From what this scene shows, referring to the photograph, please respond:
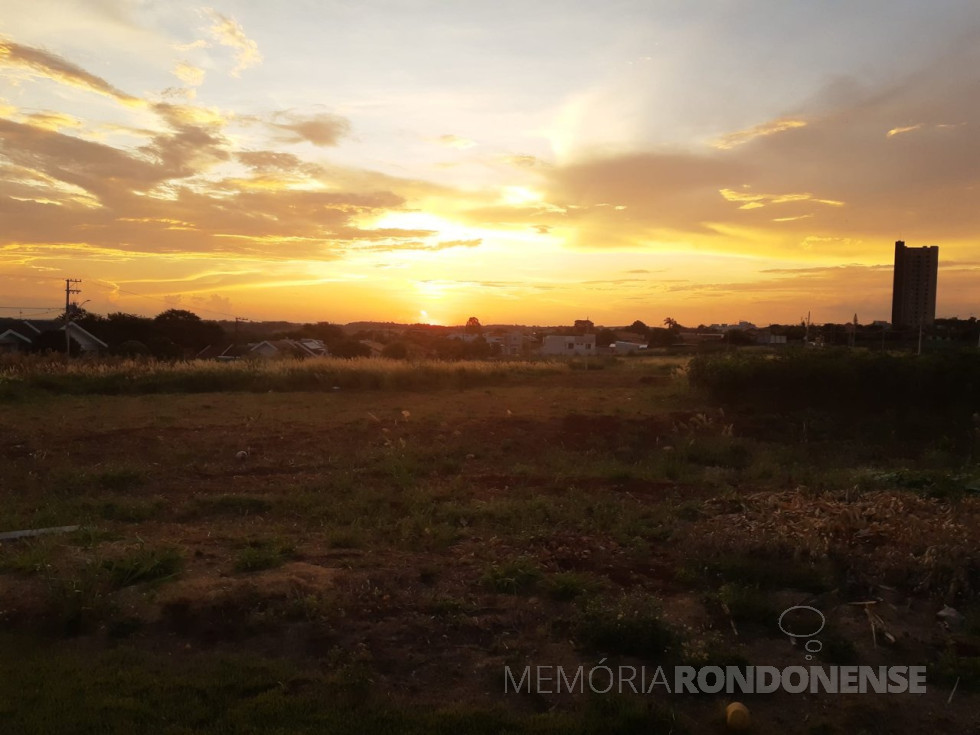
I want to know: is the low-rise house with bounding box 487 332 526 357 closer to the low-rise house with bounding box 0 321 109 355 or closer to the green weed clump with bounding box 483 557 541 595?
the low-rise house with bounding box 0 321 109 355

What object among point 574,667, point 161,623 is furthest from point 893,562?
point 161,623

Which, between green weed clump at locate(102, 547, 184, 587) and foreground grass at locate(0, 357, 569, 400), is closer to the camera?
green weed clump at locate(102, 547, 184, 587)

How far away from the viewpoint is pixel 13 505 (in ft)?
23.5

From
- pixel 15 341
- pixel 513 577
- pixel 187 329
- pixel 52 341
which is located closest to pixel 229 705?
pixel 513 577

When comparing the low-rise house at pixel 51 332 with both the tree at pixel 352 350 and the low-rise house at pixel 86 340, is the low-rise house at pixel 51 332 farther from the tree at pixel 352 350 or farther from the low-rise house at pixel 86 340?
the tree at pixel 352 350

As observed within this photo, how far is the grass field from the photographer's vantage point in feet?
11.1

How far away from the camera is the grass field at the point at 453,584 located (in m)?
3.37

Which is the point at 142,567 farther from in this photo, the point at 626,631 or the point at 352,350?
the point at 352,350

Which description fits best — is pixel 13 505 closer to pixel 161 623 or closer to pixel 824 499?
pixel 161 623

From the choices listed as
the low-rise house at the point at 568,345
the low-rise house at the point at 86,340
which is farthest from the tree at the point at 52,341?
the low-rise house at the point at 568,345

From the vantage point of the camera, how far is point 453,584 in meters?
4.80

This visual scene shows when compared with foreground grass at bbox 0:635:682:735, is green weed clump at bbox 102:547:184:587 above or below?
above
